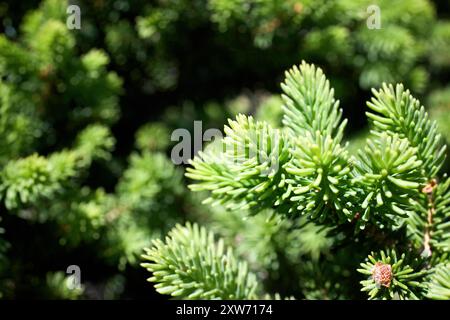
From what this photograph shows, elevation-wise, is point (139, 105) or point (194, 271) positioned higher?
point (139, 105)

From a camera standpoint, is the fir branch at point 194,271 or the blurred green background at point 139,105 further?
the blurred green background at point 139,105

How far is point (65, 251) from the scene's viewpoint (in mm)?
705

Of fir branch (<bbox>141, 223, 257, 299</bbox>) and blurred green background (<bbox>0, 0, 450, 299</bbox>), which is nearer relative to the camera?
fir branch (<bbox>141, 223, 257, 299</bbox>)

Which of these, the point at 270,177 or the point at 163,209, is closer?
the point at 270,177

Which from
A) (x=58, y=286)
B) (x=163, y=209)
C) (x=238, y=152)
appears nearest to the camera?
(x=238, y=152)

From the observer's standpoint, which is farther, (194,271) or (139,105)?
(139,105)

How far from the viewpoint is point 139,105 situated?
0.89 m

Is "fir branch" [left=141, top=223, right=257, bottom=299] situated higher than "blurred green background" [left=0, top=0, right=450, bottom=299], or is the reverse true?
"blurred green background" [left=0, top=0, right=450, bottom=299]

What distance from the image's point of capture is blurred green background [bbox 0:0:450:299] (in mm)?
665

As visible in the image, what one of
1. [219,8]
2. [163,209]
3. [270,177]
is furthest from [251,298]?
[219,8]

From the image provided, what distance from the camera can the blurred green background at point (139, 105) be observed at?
2.18 feet

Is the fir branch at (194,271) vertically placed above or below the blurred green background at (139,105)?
below

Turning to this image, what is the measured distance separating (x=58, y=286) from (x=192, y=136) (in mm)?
329

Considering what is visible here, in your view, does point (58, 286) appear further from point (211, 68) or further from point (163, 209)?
point (211, 68)
